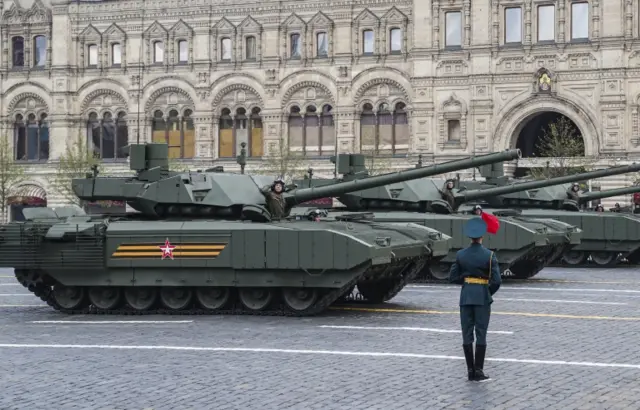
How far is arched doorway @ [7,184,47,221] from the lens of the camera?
2522 inches

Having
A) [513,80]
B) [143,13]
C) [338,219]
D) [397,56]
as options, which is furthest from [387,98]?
[338,219]

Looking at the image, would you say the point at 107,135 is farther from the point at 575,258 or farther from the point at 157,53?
the point at 575,258

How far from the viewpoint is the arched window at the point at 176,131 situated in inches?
2436

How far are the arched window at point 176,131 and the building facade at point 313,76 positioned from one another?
0.24ft

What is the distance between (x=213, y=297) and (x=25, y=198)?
4548cm

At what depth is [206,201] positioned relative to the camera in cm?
2209

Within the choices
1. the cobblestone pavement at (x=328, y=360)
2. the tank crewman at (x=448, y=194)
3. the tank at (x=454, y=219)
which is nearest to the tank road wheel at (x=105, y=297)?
the cobblestone pavement at (x=328, y=360)

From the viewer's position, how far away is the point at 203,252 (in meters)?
20.6

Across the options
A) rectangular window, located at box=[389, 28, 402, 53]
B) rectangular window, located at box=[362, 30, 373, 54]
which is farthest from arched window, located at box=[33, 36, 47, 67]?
rectangular window, located at box=[389, 28, 402, 53]

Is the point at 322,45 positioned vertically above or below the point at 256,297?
above

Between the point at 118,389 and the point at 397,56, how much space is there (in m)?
46.0

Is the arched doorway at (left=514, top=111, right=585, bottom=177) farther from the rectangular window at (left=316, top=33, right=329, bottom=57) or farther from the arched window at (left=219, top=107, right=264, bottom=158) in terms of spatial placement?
the arched window at (left=219, top=107, right=264, bottom=158)

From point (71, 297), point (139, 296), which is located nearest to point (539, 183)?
point (139, 296)

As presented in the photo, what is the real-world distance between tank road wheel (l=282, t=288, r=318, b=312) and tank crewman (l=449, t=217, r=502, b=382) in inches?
274
